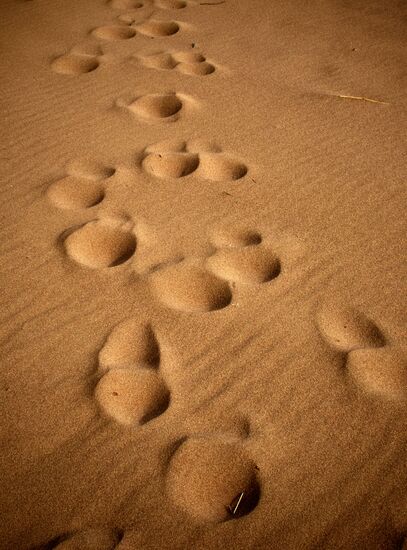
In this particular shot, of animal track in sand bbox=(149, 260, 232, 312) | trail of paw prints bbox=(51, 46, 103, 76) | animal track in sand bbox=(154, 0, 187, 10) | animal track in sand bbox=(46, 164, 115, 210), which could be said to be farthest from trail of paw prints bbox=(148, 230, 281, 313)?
animal track in sand bbox=(154, 0, 187, 10)

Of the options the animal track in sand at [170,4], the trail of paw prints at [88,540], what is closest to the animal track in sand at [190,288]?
the trail of paw prints at [88,540]

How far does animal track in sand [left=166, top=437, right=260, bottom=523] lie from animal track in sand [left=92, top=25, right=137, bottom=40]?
2.98 metres

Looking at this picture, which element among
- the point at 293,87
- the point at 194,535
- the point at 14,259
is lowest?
the point at 194,535

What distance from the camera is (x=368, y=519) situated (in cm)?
115

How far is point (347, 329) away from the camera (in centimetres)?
151

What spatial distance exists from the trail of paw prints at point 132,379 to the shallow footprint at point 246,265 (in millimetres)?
359

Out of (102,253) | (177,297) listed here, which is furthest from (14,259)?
(177,297)

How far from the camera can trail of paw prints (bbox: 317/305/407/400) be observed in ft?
4.47

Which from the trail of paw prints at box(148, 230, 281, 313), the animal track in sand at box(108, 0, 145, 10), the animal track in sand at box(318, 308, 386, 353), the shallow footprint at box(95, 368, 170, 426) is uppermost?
the animal track in sand at box(108, 0, 145, 10)

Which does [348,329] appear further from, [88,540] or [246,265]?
[88,540]

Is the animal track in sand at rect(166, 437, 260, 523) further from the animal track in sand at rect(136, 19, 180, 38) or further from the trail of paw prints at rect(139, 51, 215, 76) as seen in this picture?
the animal track in sand at rect(136, 19, 180, 38)

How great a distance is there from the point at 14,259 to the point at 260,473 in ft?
3.85

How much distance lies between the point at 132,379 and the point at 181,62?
7.65 feet

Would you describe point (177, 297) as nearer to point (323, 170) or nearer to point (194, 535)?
point (194, 535)
